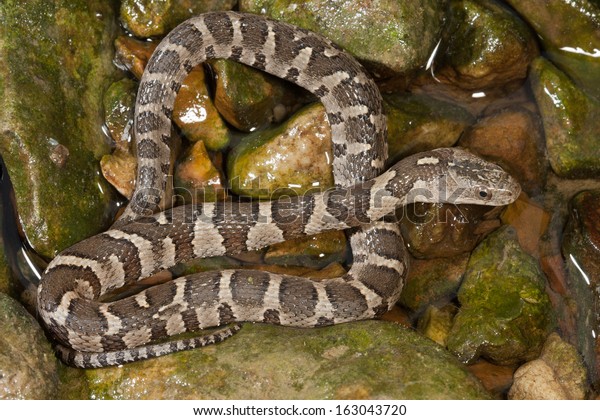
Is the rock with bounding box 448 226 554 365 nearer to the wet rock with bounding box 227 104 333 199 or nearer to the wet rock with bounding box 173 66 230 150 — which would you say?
the wet rock with bounding box 227 104 333 199

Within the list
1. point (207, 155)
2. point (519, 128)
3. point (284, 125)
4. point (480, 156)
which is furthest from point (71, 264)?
point (519, 128)

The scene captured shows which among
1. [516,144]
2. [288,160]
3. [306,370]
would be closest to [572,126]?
[516,144]

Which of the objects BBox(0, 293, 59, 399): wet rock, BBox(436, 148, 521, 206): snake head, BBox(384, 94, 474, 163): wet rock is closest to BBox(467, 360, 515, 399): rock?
BBox(436, 148, 521, 206): snake head

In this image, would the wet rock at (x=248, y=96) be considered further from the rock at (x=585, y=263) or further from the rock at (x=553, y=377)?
the rock at (x=553, y=377)

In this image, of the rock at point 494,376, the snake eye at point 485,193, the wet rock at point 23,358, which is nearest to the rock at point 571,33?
the snake eye at point 485,193

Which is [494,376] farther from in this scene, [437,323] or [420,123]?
[420,123]

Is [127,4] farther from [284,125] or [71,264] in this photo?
[71,264]
